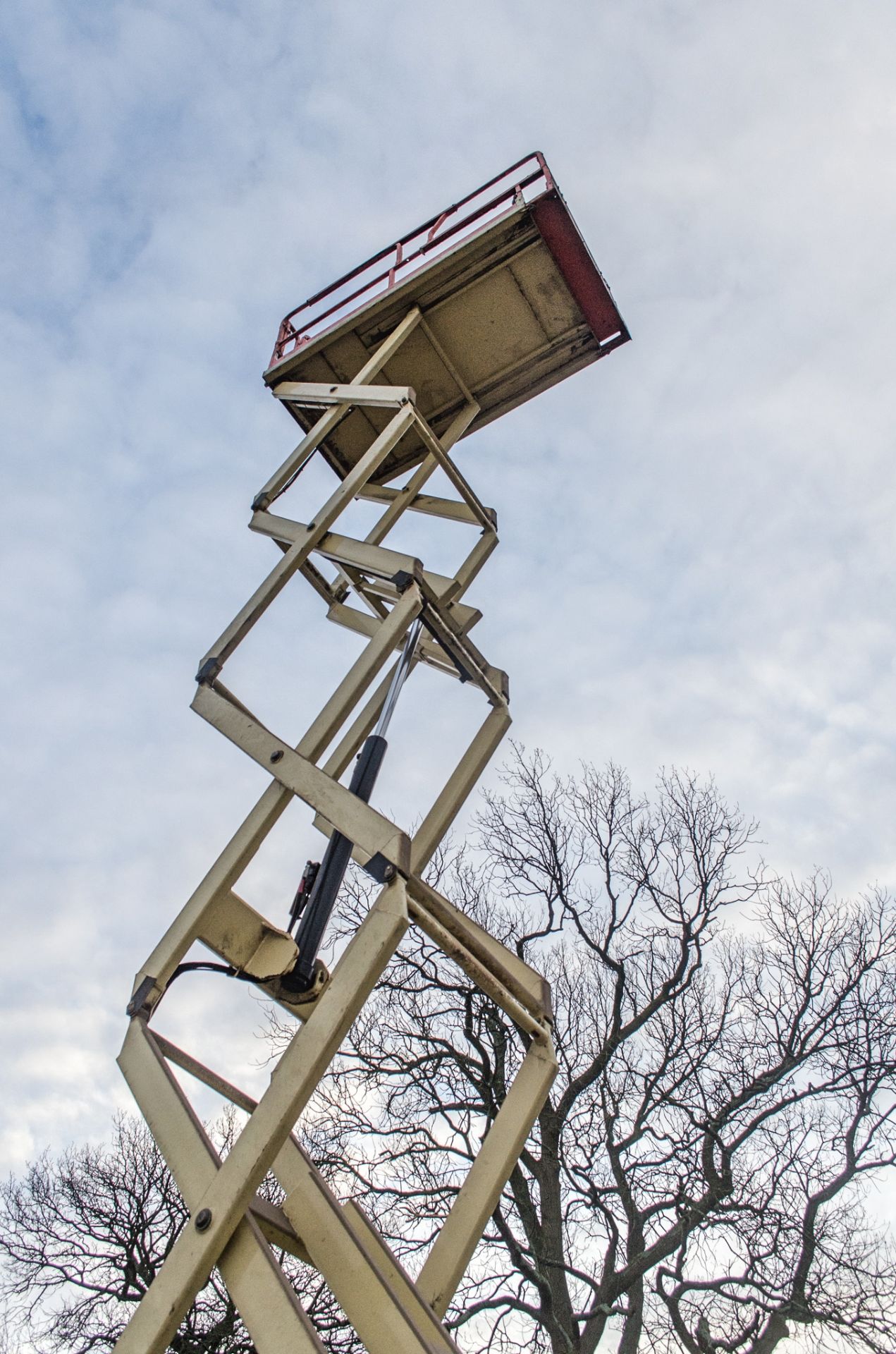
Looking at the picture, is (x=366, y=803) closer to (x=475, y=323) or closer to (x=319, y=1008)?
(x=319, y=1008)

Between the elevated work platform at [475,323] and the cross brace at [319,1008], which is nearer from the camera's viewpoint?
the cross brace at [319,1008]

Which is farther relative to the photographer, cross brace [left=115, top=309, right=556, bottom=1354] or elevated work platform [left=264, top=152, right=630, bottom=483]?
elevated work platform [left=264, top=152, right=630, bottom=483]

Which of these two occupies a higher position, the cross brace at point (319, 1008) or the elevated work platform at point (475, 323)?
the elevated work platform at point (475, 323)

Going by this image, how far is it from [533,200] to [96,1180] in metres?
13.9

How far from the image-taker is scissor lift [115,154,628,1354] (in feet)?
6.54

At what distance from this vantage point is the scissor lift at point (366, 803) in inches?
78.4

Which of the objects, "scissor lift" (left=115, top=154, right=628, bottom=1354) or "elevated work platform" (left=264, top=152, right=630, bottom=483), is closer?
"scissor lift" (left=115, top=154, right=628, bottom=1354)

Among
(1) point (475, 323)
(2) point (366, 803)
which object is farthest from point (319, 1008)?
(1) point (475, 323)

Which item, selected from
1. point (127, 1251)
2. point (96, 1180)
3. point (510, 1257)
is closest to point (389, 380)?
point (510, 1257)

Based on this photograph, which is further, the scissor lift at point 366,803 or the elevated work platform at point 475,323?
the elevated work platform at point 475,323

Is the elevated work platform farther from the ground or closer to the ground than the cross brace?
farther from the ground

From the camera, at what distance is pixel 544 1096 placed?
9.41ft

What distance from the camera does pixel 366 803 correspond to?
2861 mm

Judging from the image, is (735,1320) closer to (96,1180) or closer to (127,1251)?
(127,1251)
